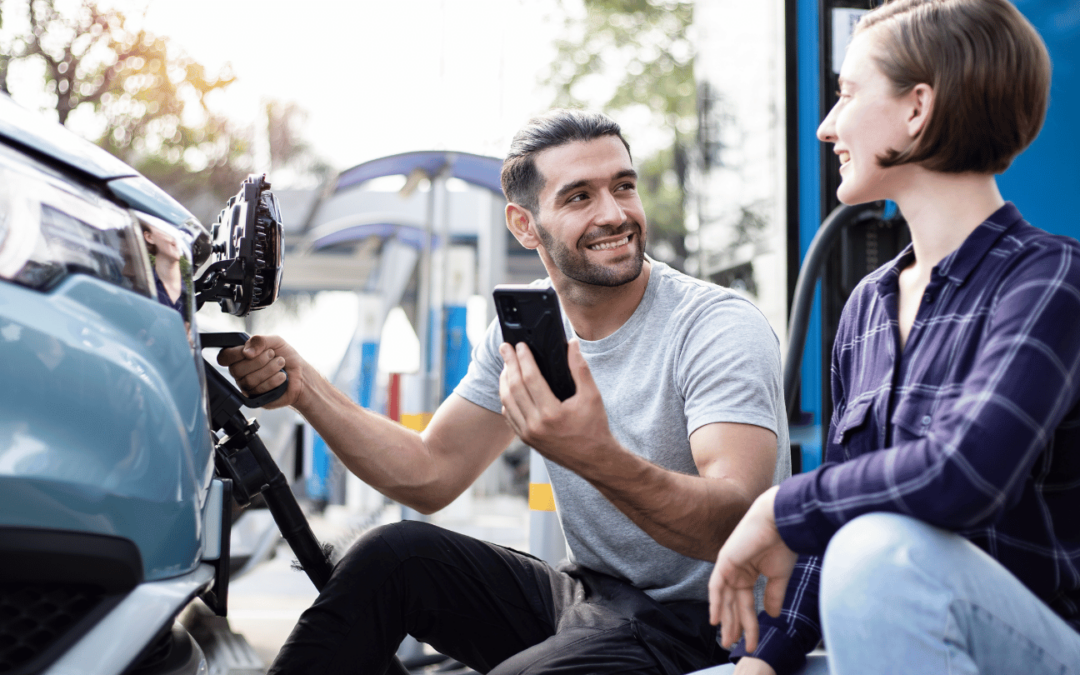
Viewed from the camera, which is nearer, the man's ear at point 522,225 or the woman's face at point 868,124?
the woman's face at point 868,124

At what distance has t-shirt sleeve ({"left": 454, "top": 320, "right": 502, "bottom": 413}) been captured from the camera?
88.0 inches

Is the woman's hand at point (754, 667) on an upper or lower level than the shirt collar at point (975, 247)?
lower

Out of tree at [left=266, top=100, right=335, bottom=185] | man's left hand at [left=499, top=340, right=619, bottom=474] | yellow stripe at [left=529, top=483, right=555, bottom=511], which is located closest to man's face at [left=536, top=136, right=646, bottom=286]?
man's left hand at [left=499, top=340, right=619, bottom=474]

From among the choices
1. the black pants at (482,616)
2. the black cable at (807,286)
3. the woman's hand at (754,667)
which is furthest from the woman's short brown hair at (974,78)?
the black cable at (807,286)

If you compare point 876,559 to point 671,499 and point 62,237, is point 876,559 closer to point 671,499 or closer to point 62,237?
point 671,499

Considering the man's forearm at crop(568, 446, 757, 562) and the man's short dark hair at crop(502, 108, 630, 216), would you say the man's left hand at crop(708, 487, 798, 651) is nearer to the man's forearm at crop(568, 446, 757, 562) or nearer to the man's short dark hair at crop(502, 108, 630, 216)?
the man's forearm at crop(568, 446, 757, 562)

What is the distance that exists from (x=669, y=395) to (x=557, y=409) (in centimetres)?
49

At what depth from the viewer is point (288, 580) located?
6.51 metres

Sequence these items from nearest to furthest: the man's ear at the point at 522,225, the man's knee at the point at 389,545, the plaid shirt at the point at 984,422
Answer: the plaid shirt at the point at 984,422, the man's knee at the point at 389,545, the man's ear at the point at 522,225

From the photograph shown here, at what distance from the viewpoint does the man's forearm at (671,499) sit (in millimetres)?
1454

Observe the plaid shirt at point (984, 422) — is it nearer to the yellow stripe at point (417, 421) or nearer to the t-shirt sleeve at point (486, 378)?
the t-shirt sleeve at point (486, 378)

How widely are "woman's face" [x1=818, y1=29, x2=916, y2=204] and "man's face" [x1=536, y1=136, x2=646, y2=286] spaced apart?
2.27 ft

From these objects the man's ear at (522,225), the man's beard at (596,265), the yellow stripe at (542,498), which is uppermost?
the man's ear at (522,225)

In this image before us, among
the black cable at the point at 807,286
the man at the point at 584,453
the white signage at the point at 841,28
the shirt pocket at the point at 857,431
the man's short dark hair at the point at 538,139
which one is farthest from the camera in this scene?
the white signage at the point at 841,28
